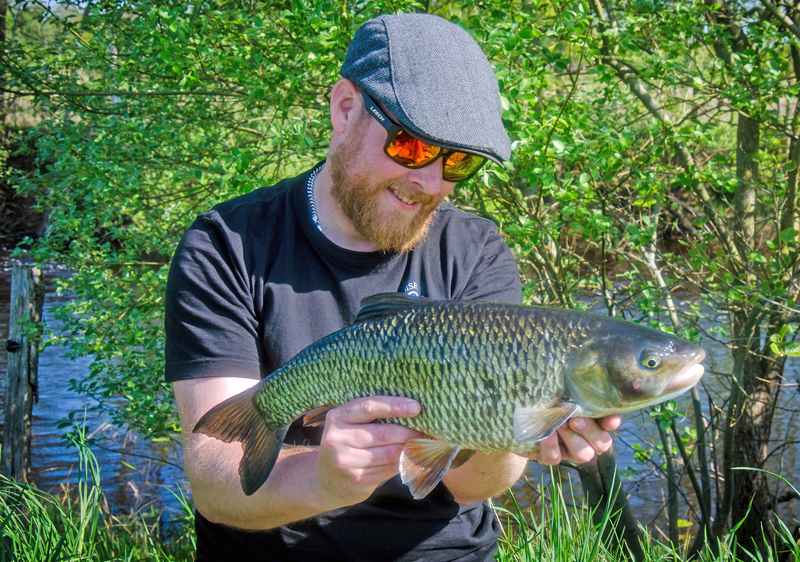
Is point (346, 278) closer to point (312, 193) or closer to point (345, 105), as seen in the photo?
point (312, 193)

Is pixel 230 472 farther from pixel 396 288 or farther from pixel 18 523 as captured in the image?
pixel 18 523

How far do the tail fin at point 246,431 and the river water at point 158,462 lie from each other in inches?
170

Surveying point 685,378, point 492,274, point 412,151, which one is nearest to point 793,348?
point 492,274

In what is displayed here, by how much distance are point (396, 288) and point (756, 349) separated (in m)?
3.78

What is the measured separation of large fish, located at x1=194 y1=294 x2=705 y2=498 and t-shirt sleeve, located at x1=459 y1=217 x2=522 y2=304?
1.85ft

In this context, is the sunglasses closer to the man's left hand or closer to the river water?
the man's left hand

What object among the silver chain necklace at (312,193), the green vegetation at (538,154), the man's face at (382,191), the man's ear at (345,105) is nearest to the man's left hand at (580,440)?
the man's face at (382,191)

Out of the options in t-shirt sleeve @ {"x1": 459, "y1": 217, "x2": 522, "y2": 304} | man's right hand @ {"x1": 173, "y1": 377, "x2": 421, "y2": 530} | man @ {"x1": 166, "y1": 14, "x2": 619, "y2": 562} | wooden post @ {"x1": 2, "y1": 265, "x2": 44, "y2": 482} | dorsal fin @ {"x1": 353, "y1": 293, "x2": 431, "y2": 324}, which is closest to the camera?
man's right hand @ {"x1": 173, "y1": 377, "x2": 421, "y2": 530}

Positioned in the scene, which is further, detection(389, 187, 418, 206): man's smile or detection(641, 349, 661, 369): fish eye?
detection(389, 187, 418, 206): man's smile

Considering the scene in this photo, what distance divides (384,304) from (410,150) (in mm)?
542

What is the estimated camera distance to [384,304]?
1.88 metres

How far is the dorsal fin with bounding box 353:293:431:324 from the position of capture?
1.86m

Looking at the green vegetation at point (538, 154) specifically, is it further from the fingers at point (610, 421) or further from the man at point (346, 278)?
the fingers at point (610, 421)

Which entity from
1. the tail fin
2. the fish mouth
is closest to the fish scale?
the tail fin
